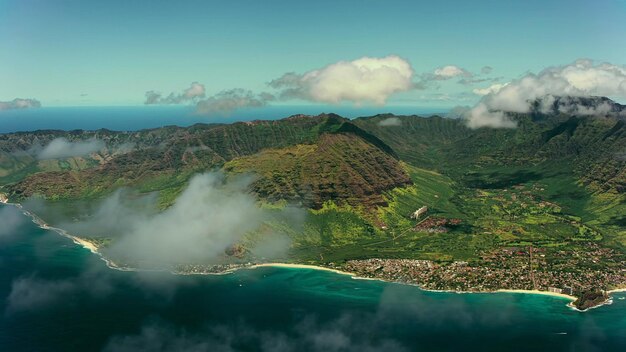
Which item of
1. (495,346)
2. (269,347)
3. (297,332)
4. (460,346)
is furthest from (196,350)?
(495,346)

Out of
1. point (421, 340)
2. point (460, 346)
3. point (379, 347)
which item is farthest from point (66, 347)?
point (460, 346)

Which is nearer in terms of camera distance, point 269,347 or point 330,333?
point 269,347

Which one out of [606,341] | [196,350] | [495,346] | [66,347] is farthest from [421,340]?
[66,347]

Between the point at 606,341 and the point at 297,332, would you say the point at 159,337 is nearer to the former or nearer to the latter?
the point at 297,332

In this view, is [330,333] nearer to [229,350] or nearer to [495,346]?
[229,350]

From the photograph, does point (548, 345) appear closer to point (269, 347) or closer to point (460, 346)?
point (460, 346)

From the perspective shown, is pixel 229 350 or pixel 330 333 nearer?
pixel 229 350
